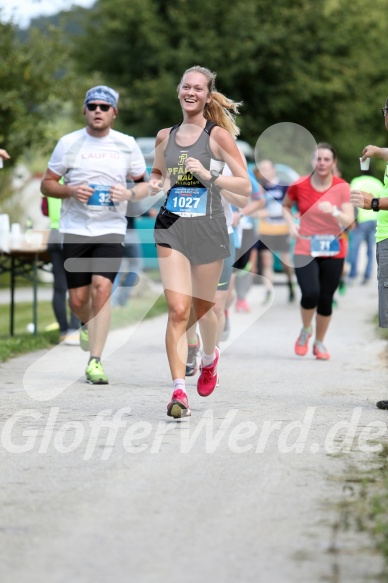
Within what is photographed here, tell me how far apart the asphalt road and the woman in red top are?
0.68 metres

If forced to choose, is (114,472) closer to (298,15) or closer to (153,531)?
(153,531)

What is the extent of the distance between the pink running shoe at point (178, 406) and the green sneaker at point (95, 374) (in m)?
1.82

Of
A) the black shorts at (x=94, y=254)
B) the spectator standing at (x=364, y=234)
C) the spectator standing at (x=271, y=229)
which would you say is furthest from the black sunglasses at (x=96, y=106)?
the spectator standing at (x=364, y=234)

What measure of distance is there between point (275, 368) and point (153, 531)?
5.76 metres

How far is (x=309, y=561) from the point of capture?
455 cm

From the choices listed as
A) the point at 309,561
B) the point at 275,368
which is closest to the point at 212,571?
the point at 309,561

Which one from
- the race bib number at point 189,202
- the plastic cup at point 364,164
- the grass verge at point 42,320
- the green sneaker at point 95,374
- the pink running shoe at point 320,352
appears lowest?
the grass verge at point 42,320

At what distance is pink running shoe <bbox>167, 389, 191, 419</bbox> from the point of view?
7.56 meters

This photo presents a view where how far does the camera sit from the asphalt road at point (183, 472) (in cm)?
455

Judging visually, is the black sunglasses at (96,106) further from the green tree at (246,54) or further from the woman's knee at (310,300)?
the green tree at (246,54)

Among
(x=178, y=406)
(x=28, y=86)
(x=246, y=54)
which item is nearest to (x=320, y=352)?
(x=178, y=406)

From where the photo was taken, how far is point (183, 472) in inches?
241

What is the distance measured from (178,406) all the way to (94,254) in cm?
236

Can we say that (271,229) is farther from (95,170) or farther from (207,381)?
(207,381)
